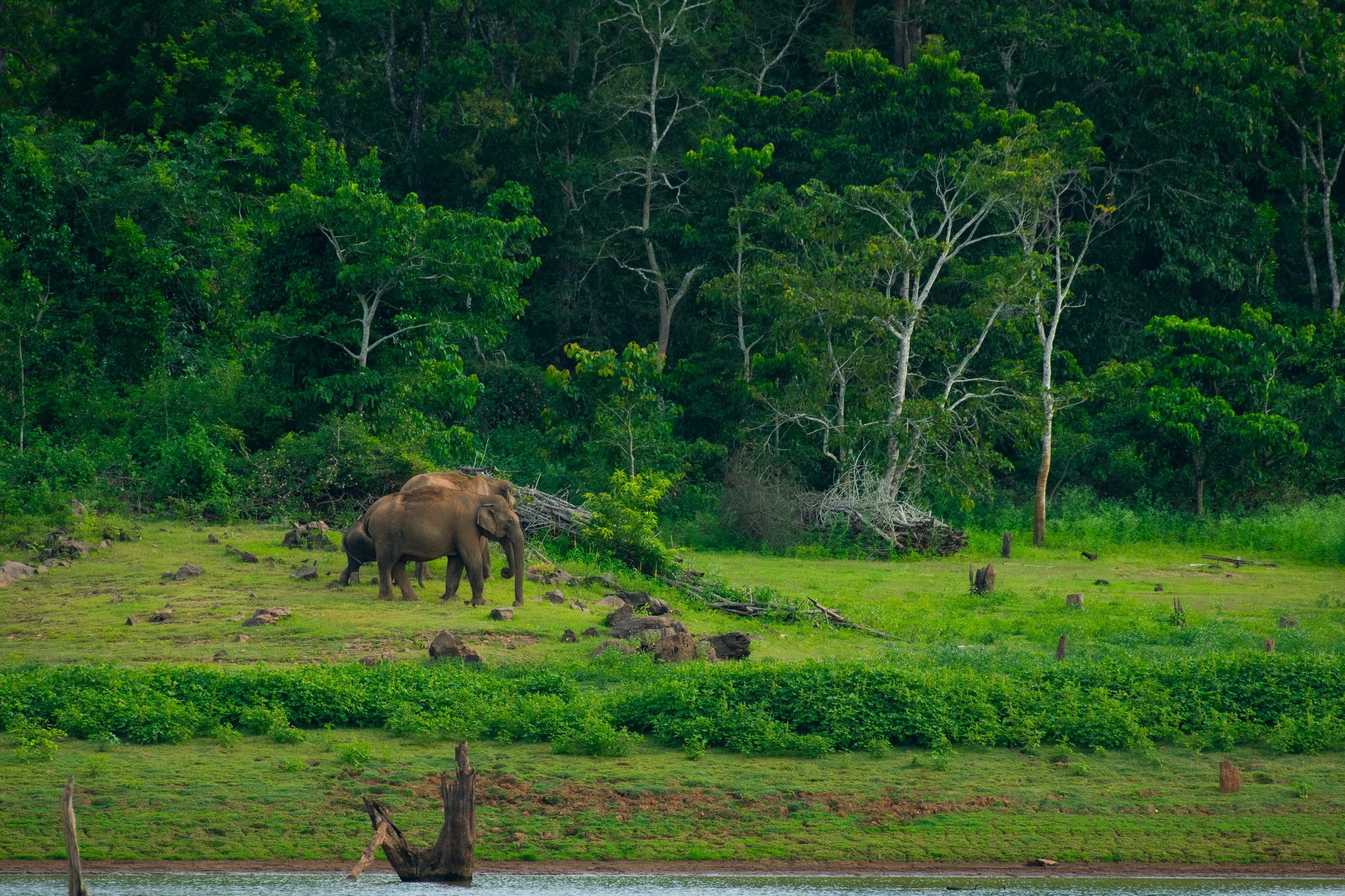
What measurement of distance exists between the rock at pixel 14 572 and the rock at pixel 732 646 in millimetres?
9140

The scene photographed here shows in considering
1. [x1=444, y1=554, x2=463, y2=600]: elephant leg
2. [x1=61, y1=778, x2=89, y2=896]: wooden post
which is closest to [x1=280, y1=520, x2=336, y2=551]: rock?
[x1=444, y1=554, x2=463, y2=600]: elephant leg

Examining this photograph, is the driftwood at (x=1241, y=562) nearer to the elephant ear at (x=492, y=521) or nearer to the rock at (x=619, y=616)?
the rock at (x=619, y=616)

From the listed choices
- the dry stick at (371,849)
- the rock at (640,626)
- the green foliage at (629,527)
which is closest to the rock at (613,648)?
the rock at (640,626)

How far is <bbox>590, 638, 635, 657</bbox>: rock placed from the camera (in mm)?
15367

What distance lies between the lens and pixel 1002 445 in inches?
1420

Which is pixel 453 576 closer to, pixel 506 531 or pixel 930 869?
pixel 506 531

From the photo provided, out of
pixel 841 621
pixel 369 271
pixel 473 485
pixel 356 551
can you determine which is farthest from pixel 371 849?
pixel 369 271

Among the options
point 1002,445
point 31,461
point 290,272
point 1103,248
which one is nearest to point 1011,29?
point 1103,248

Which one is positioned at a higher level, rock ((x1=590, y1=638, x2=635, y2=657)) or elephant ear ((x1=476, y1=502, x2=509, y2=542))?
elephant ear ((x1=476, y1=502, x2=509, y2=542))

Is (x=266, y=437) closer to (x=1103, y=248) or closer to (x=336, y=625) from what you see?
(x=336, y=625)

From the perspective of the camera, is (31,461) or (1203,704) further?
(31,461)

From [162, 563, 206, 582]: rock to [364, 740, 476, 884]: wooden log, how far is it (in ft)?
31.6

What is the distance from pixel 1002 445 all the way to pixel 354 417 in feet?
56.9

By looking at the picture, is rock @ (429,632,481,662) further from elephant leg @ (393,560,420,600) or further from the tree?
the tree
